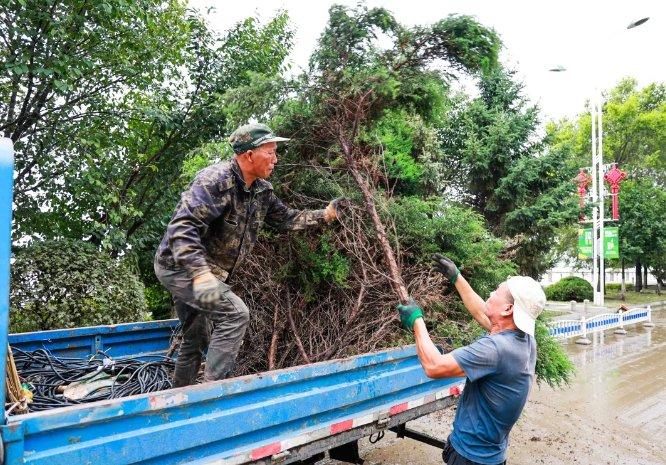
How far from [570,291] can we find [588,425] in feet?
65.2

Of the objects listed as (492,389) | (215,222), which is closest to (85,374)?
(215,222)

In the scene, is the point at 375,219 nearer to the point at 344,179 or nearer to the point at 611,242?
the point at 344,179

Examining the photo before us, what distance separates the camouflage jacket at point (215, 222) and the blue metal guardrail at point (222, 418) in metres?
0.70

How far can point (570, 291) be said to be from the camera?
934 inches

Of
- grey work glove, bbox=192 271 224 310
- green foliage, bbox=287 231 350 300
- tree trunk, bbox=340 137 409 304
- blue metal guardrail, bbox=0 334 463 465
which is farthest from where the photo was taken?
green foliage, bbox=287 231 350 300

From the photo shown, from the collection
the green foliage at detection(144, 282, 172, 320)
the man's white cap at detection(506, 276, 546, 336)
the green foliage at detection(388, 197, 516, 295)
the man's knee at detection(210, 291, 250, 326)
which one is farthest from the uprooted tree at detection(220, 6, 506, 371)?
the green foliage at detection(144, 282, 172, 320)

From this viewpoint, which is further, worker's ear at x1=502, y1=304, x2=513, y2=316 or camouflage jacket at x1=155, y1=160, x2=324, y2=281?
camouflage jacket at x1=155, y1=160, x2=324, y2=281

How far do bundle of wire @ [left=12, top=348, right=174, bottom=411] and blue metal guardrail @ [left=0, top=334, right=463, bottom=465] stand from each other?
0.97 meters

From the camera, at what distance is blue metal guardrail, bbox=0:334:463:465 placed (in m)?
1.77

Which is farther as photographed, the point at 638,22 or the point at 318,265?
the point at 638,22

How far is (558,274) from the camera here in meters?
45.5

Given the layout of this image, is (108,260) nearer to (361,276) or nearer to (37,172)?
(37,172)

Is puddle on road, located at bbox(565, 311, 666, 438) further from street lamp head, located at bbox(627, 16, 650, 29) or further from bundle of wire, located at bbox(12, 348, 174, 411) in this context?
street lamp head, located at bbox(627, 16, 650, 29)

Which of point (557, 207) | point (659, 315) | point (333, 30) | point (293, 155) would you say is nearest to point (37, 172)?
point (293, 155)
